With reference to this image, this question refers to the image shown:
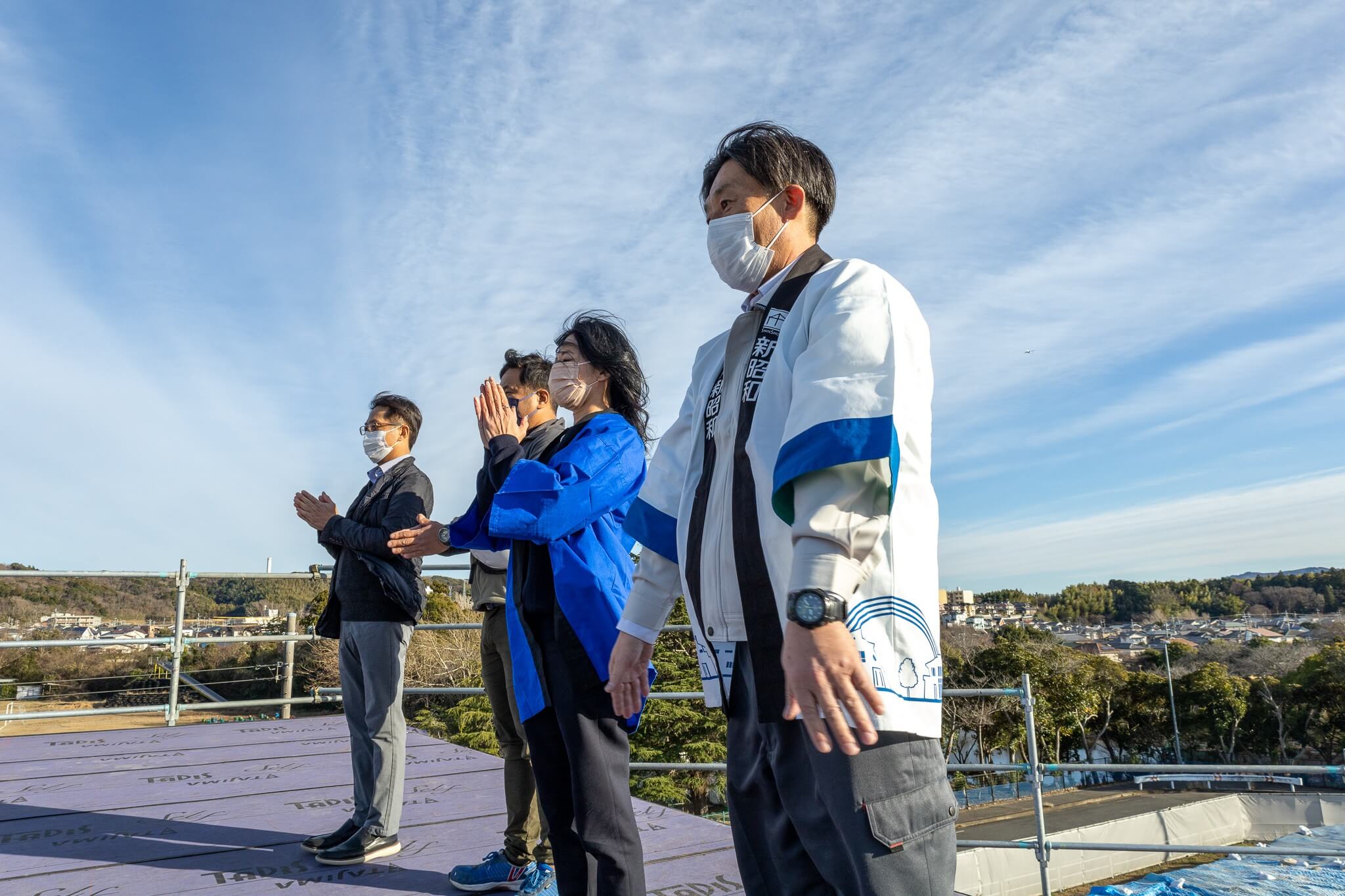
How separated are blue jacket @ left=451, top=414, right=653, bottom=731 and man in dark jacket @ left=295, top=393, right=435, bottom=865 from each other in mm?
664

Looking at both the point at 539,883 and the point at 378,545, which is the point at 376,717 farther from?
the point at 539,883

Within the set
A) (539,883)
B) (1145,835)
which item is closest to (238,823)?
(539,883)

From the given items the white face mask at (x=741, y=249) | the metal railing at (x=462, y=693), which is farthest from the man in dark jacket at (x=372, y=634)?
the white face mask at (x=741, y=249)

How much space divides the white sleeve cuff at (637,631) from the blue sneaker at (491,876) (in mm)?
1385

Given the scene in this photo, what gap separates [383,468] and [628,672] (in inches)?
72.3

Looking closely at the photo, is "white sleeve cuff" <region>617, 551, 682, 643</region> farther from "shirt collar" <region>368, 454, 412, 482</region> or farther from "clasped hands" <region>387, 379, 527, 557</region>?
"shirt collar" <region>368, 454, 412, 482</region>

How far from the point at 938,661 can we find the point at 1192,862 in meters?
39.6

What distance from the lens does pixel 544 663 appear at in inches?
76.6

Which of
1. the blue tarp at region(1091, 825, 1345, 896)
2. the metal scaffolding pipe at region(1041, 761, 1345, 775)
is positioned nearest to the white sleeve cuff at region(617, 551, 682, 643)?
the metal scaffolding pipe at region(1041, 761, 1345, 775)

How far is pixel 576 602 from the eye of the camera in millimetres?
1928

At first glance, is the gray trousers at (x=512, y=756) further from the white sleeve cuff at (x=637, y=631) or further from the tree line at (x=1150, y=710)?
the tree line at (x=1150, y=710)

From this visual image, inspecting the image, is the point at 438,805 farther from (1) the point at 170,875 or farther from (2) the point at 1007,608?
(2) the point at 1007,608

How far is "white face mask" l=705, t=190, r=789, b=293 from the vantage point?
4.10 feet

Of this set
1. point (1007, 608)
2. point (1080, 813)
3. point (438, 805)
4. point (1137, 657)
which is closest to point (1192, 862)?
point (1080, 813)
